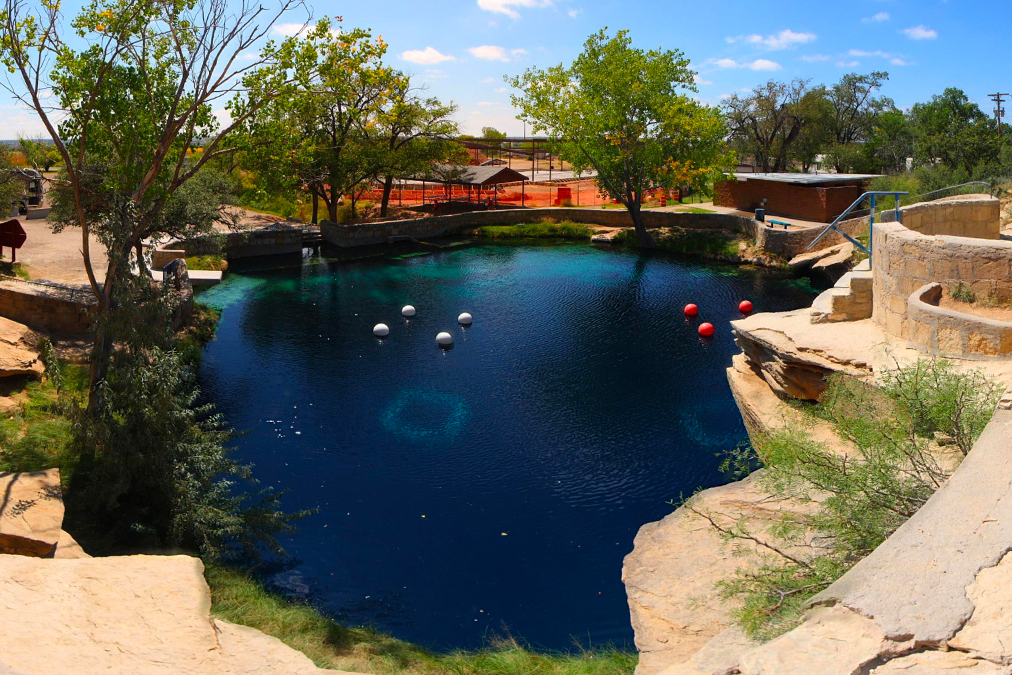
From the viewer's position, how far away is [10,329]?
18688mm

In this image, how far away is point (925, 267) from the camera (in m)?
16.6

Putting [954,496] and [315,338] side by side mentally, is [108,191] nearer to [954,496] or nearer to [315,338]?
[315,338]

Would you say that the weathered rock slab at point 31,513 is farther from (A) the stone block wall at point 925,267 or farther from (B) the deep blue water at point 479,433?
(A) the stone block wall at point 925,267

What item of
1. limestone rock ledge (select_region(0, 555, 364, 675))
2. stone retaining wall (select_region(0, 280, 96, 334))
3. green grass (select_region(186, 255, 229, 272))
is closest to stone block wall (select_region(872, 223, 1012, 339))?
limestone rock ledge (select_region(0, 555, 364, 675))

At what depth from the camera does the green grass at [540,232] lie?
4641 cm

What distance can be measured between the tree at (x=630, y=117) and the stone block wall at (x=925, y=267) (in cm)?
2390

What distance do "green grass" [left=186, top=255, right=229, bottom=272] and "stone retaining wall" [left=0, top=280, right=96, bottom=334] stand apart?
44.2ft

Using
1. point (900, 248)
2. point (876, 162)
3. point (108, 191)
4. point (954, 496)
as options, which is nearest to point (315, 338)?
point (108, 191)

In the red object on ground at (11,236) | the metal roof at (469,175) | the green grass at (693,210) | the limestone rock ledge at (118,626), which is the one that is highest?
the metal roof at (469,175)

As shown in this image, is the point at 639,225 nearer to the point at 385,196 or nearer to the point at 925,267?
the point at 385,196

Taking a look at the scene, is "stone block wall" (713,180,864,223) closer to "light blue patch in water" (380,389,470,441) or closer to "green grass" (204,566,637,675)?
"light blue patch in water" (380,389,470,441)

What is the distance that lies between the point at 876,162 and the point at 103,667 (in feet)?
217

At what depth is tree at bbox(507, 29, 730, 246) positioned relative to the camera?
133 feet

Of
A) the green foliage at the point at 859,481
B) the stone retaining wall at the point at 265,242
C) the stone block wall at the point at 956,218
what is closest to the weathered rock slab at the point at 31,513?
the green foliage at the point at 859,481
